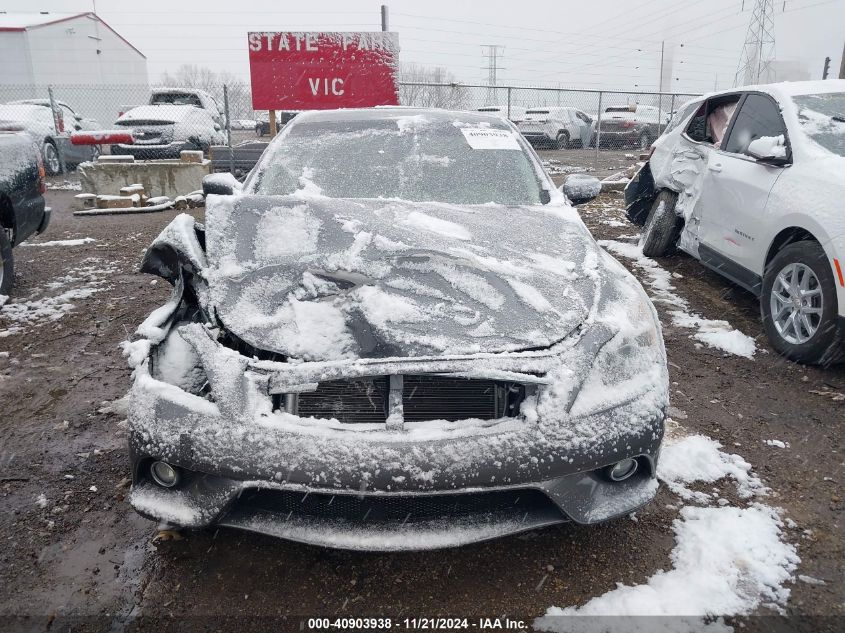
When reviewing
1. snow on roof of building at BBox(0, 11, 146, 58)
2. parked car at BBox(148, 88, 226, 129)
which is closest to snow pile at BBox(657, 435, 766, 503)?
parked car at BBox(148, 88, 226, 129)

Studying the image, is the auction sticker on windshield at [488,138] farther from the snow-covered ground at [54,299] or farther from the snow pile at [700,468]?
the snow-covered ground at [54,299]

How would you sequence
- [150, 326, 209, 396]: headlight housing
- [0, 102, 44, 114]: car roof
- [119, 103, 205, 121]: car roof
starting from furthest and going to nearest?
[0, 102, 44, 114]: car roof < [119, 103, 205, 121]: car roof < [150, 326, 209, 396]: headlight housing

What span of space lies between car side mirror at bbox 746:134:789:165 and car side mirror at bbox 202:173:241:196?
11.2 feet

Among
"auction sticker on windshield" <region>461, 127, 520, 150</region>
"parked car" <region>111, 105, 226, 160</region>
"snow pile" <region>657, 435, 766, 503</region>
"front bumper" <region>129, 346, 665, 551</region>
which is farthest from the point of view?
"parked car" <region>111, 105, 226, 160</region>

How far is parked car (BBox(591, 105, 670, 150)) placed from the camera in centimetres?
1886

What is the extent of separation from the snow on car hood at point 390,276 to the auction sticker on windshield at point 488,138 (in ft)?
2.50

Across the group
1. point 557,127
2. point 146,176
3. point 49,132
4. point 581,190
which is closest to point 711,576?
point 581,190

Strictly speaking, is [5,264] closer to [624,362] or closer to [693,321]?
[624,362]

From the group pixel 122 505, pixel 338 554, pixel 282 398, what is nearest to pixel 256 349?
pixel 282 398

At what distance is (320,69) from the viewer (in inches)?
371

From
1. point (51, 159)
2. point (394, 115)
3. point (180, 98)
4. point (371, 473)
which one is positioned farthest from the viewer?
point (180, 98)

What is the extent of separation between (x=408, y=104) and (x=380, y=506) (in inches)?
719

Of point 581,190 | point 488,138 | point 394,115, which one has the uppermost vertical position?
point 394,115

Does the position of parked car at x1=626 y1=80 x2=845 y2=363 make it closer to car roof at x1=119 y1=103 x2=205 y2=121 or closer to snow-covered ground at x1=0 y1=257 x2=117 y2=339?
snow-covered ground at x1=0 y1=257 x2=117 y2=339
